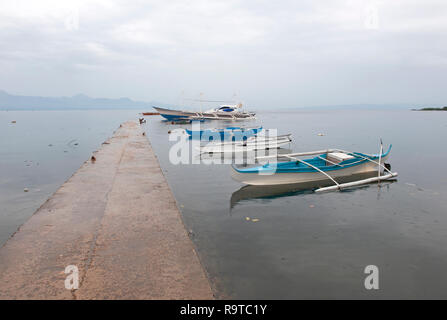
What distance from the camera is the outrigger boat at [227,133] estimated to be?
128ft

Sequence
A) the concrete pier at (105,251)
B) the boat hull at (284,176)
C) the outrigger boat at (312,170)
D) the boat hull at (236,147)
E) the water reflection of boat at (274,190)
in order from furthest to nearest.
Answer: the boat hull at (236,147)
the outrigger boat at (312,170)
the boat hull at (284,176)
the water reflection of boat at (274,190)
the concrete pier at (105,251)

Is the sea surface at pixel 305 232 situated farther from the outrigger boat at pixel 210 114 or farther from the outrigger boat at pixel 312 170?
the outrigger boat at pixel 210 114

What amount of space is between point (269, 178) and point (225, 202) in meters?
3.38

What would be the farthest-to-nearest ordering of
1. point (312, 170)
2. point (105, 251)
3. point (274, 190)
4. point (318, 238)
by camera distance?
point (312, 170) → point (274, 190) → point (318, 238) → point (105, 251)

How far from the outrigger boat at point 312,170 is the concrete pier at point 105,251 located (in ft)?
17.8

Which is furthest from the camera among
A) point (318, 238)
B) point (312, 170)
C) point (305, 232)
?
point (312, 170)

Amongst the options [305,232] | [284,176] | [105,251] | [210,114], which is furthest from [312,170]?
[210,114]

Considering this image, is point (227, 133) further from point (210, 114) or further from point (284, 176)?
point (210, 114)

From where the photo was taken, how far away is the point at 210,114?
92.6 metres

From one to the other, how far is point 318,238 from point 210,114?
8432 centimetres

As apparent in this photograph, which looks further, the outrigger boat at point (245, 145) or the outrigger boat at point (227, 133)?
the outrigger boat at point (227, 133)

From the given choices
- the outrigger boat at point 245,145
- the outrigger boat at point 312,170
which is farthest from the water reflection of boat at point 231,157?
the outrigger boat at point 312,170

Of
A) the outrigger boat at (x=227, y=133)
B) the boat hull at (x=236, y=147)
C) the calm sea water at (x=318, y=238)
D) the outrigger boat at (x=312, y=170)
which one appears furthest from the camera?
the outrigger boat at (x=227, y=133)
